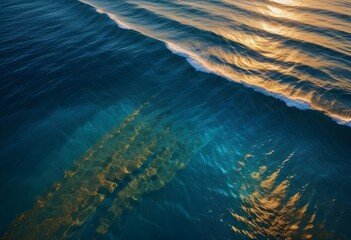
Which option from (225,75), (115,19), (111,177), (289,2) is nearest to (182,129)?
(111,177)

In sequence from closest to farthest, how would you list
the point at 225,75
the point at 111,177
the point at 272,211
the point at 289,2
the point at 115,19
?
the point at 272,211, the point at 111,177, the point at 225,75, the point at 115,19, the point at 289,2

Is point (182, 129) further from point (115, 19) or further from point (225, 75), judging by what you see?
point (115, 19)

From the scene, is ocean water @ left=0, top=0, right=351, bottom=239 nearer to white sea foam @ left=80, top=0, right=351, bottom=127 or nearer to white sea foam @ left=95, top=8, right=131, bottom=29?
white sea foam @ left=80, top=0, right=351, bottom=127

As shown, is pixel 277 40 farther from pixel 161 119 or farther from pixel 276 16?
pixel 161 119

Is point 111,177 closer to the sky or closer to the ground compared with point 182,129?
closer to the ground

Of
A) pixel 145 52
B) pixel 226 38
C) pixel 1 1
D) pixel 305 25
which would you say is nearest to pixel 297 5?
pixel 305 25

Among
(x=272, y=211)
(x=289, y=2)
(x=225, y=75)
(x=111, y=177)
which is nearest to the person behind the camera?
(x=272, y=211)
